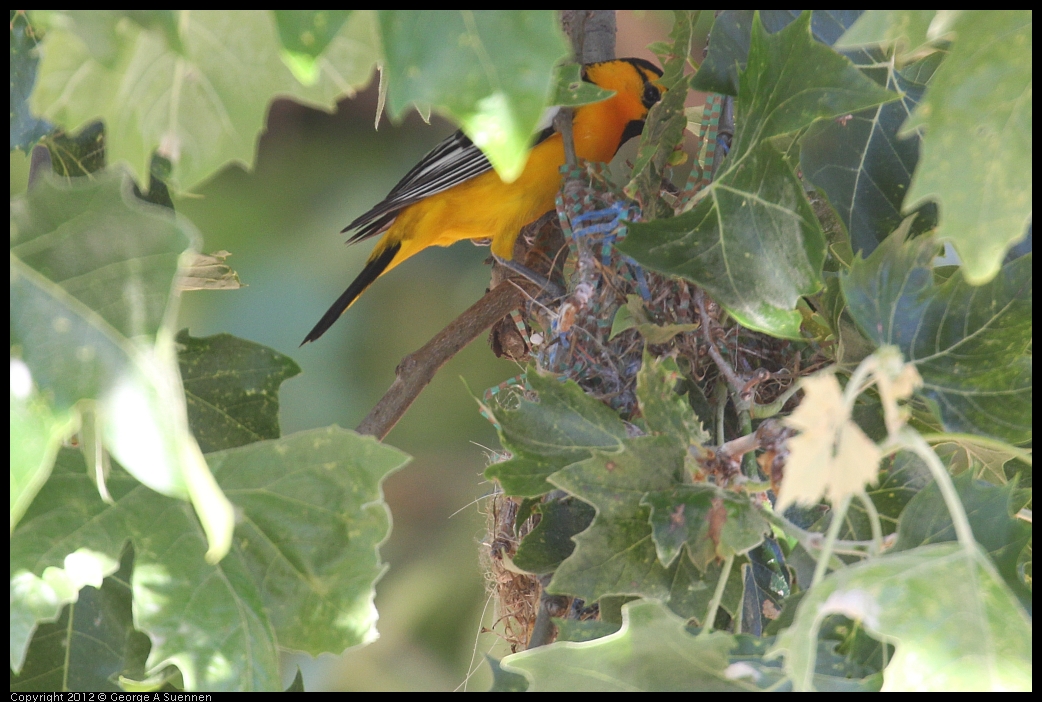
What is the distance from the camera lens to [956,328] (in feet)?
3.06

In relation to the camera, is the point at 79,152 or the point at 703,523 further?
the point at 79,152

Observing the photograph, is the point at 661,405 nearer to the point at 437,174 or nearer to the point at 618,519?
the point at 618,519

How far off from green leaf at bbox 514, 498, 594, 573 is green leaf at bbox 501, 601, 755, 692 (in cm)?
38

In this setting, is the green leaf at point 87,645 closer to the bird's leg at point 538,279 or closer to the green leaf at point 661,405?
the green leaf at point 661,405

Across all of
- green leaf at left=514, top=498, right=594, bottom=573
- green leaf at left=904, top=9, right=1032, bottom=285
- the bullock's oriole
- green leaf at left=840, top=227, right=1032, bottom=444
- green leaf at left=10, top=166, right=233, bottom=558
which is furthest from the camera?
the bullock's oriole

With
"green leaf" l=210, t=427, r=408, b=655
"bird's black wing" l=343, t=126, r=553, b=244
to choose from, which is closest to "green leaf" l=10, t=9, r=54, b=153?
"green leaf" l=210, t=427, r=408, b=655

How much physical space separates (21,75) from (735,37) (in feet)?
2.62

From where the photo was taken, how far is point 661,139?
1.30 meters

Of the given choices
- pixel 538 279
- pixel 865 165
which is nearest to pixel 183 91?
pixel 865 165

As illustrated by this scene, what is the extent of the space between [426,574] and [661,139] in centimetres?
208

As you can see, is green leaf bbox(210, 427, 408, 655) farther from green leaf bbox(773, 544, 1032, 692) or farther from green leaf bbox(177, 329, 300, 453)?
green leaf bbox(773, 544, 1032, 692)

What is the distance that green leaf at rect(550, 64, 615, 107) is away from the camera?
1.00 m
